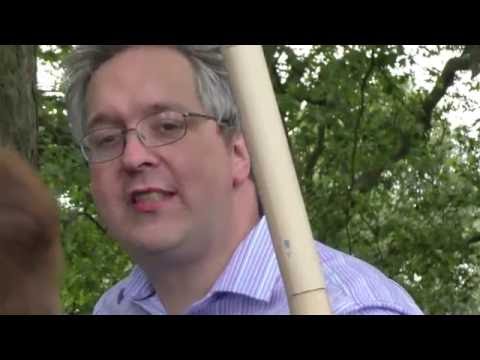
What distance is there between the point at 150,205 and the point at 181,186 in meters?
0.06

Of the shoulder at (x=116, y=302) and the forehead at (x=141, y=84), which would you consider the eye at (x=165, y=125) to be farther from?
the shoulder at (x=116, y=302)

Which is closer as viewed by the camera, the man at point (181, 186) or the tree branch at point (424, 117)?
the man at point (181, 186)

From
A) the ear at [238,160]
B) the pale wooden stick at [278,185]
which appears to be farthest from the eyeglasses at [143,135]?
the pale wooden stick at [278,185]

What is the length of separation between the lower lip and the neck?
9 cm

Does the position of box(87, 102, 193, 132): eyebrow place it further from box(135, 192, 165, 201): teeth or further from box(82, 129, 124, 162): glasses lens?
box(135, 192, 165, 201): teeth

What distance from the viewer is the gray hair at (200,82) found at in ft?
5.49

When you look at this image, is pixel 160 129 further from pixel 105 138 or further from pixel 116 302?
pixel 116 302

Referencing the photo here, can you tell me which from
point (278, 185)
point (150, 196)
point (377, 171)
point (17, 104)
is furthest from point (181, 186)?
point (377, 171)

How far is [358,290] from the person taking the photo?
1.56m

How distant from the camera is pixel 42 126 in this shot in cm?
718

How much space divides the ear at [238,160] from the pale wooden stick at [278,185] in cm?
73
